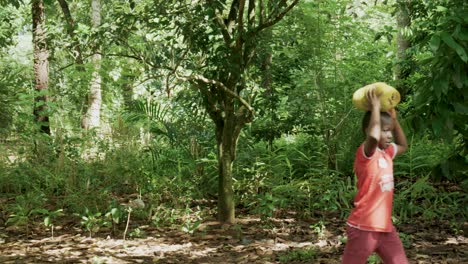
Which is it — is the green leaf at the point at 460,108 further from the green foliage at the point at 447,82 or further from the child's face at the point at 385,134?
the child's face at the point at 385,134

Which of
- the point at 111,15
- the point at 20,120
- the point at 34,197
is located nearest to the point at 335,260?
the point at 111,15

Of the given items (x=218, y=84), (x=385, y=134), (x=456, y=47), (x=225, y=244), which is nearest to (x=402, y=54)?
(x=218, y=84)

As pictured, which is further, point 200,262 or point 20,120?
point 20,120

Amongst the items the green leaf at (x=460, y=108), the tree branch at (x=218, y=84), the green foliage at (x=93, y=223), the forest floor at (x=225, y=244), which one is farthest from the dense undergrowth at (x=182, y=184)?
the green leaf at (x=460, y=108)

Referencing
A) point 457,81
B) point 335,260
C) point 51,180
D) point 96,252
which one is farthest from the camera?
point 51,180

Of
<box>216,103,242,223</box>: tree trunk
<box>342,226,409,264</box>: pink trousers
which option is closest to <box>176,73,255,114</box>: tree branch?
<box>216,103,242,223</box>: tree trunk

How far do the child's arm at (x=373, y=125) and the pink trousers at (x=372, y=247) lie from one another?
445 millimetres

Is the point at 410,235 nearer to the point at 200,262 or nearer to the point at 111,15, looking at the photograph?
the point at 200,262

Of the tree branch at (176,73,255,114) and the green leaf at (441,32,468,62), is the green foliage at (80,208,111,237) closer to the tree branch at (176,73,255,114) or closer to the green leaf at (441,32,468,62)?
the tree branch at (176,73,255,114)

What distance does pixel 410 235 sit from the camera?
512 cm

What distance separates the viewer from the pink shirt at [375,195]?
299cm

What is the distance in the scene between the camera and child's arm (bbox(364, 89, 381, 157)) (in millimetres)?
2930

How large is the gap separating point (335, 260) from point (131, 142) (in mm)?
3987

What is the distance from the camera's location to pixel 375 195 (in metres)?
3.02
